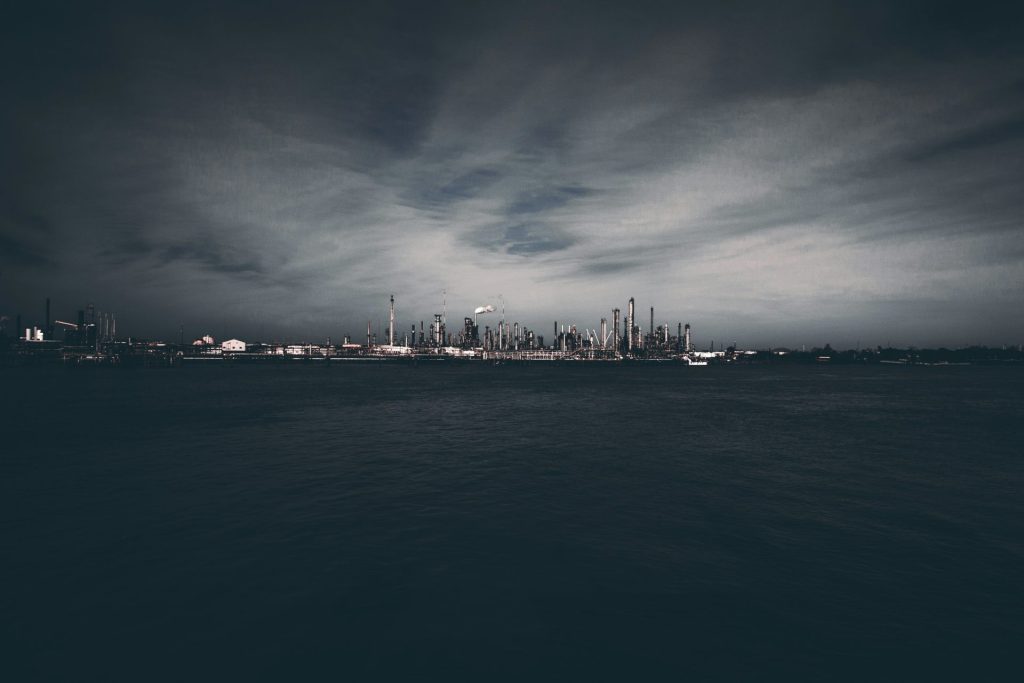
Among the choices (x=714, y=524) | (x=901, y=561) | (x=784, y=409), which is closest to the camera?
(x=901, y=561)

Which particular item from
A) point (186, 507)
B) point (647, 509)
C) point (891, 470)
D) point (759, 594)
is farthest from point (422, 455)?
point (891, 470)

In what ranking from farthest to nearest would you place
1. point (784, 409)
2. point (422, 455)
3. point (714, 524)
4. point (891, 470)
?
point (784, 409), point (422, 455), point (891, 470), point (714, 524)

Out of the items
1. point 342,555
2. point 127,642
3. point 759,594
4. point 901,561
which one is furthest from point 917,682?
point 127,642

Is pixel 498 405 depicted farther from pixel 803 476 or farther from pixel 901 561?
pixel 901 561

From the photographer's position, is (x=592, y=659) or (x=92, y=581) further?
(x=92, y=581)

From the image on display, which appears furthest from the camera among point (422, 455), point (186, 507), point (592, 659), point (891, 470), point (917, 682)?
point (422, 455)

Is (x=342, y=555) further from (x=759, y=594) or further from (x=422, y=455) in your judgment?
(x=422, y=455)
